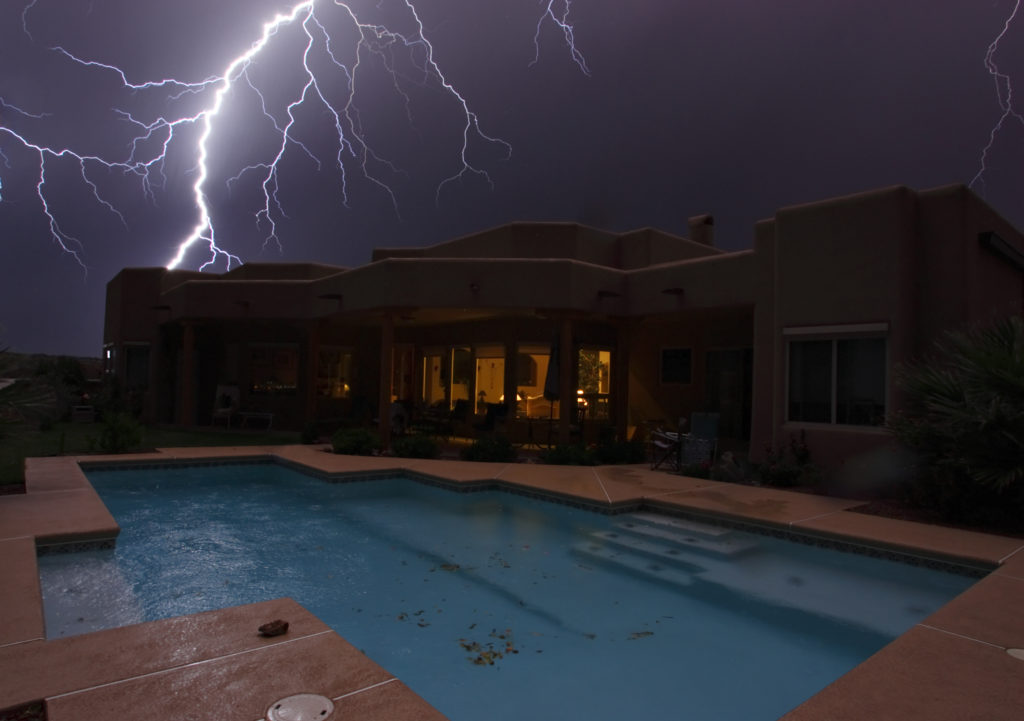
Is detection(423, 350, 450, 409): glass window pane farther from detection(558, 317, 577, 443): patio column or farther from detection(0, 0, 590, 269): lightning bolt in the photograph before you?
detection(0, 0, 590, 269): lightning bolt

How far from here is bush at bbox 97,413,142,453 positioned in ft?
30.2

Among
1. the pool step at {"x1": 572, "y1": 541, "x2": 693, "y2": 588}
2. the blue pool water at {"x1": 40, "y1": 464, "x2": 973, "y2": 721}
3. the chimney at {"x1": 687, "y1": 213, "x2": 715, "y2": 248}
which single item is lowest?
the blue pool water at {"x1": 40, "y1": 464, "x2": 973, "y2": 721}

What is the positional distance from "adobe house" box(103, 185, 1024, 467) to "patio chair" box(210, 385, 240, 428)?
52cm

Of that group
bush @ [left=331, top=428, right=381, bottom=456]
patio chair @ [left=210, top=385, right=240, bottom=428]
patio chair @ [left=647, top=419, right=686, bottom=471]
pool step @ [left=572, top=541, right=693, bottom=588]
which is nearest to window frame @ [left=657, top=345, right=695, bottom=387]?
patio chair @ [left=647, top=419, right=686, bottom=471]

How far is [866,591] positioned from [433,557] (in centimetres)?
345

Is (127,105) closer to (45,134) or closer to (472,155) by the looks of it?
(45,134)

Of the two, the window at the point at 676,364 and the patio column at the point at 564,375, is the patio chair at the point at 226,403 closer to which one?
the patio column at the point at 564,375

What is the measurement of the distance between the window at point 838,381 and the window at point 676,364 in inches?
162

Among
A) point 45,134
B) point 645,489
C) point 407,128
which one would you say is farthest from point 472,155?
point 645,489

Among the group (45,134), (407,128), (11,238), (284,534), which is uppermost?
(407,128)

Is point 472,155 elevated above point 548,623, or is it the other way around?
point 472,155

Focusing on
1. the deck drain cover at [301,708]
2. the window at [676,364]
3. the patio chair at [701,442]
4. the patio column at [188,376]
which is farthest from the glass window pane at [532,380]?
the deck drain cover at [301,708]

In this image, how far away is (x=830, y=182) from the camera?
180 feet

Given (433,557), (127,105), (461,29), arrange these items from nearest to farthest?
(433,557), (127,105), (461,29)
